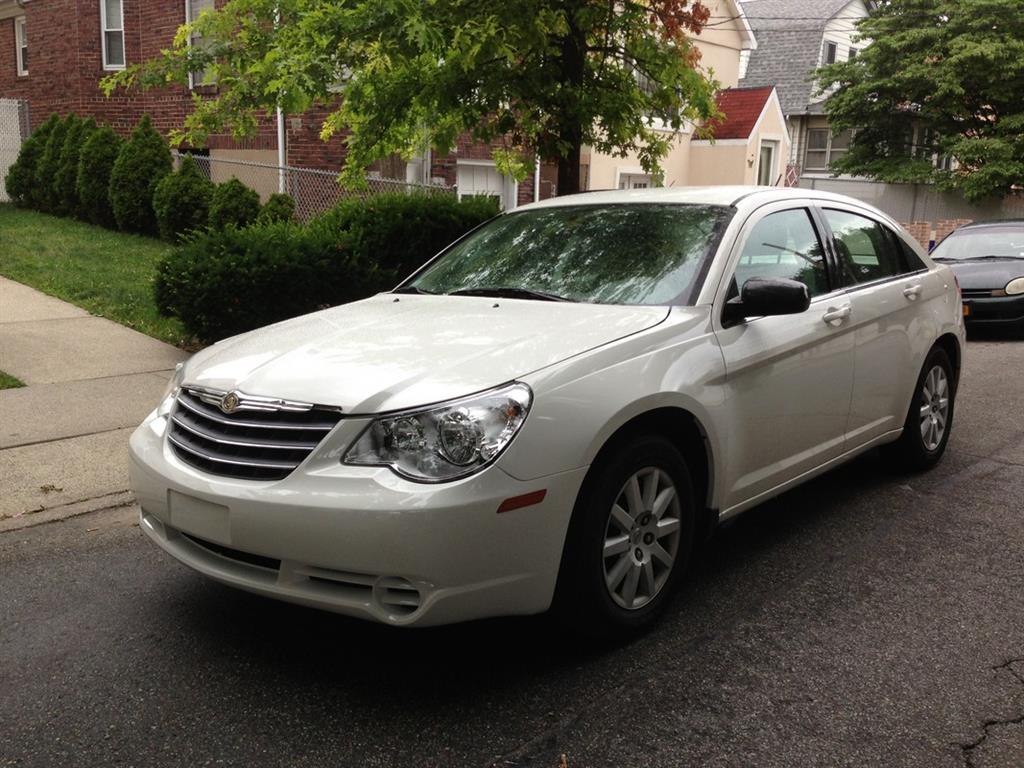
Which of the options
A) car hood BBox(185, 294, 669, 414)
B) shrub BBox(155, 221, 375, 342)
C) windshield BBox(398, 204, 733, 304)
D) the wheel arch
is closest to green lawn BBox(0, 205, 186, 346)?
shrub BBox(155, 221, 375, 342)

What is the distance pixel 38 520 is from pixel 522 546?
299cm

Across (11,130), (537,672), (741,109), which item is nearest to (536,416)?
(537,672)

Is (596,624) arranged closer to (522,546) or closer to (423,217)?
(522,546)

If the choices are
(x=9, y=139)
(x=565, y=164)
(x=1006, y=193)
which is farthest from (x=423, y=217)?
(x=1006, y=193)

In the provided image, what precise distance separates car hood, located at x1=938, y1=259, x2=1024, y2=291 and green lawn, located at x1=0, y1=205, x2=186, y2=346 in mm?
8956

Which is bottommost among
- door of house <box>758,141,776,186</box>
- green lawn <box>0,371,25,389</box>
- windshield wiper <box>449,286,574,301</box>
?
green lawn <box>0,371,25,389</box>

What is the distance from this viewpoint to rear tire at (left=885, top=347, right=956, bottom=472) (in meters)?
5.69

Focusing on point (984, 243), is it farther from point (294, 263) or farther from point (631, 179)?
point (631, 179)

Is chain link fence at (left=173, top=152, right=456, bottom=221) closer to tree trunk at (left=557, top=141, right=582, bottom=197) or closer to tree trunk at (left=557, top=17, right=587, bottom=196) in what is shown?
tree trunk at (left=557, top=141, right=582, bottom=197)

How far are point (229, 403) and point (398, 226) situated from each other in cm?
602

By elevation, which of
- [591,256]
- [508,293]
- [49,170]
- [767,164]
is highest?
[767,164]

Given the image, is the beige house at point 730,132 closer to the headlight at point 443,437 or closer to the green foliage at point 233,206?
the green foliage at point 233,206

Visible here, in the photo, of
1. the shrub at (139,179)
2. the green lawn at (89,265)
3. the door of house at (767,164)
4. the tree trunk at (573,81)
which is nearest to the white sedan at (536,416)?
the tree trunk at (573,81)

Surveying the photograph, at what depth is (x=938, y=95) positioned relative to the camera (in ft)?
83.9
